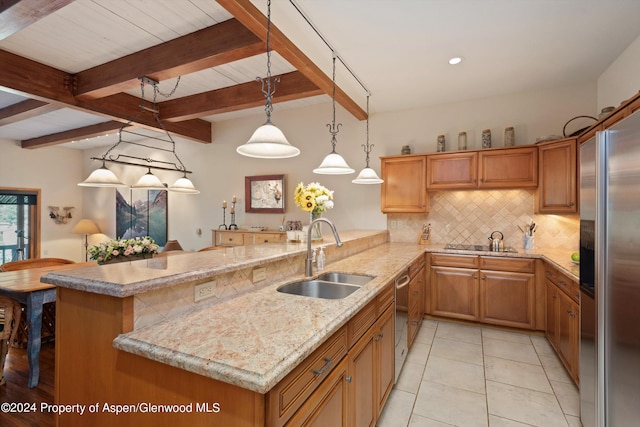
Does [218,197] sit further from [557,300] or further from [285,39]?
[557,300]

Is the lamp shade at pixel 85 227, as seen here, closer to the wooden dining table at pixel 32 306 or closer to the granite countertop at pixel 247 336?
the wooden dining table at pixel 32 306

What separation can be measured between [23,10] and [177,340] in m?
2.36

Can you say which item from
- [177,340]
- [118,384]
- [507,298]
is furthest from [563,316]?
[118,384]

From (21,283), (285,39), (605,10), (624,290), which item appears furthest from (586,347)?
(21,283)

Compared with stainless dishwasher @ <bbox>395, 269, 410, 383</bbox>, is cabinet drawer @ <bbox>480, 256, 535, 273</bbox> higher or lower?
higher

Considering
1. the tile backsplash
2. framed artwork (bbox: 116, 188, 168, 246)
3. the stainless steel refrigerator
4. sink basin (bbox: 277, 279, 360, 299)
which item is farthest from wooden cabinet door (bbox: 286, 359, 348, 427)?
framed artwork (bbox: 116, 188, 168, 246)

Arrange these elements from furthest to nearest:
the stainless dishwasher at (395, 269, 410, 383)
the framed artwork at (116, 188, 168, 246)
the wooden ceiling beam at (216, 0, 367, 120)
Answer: the framed artwork at (116, 188, 168, 246) → the stainless dishwasher at (395, 269, 410, 383) → the wooden ceiling beam at (216, 0, 367, 120)

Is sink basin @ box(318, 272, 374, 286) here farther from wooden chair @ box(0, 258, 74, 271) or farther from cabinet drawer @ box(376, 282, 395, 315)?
wooden chair @ box(0, 258, 74, 271)

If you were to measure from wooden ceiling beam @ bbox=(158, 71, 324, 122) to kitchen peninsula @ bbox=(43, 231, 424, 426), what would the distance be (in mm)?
2507

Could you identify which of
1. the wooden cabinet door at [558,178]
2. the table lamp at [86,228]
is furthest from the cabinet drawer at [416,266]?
the table lamp at [86,228]

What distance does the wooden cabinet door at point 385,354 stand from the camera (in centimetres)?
186

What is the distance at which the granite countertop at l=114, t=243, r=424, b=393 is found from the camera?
904mm

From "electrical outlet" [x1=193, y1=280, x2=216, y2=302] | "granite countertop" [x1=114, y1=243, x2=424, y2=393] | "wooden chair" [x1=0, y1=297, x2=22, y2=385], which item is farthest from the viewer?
"wooden chair" [x1=0, y1=297, x2=22, y2=385]

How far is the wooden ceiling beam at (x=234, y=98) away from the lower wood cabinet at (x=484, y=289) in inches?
103
